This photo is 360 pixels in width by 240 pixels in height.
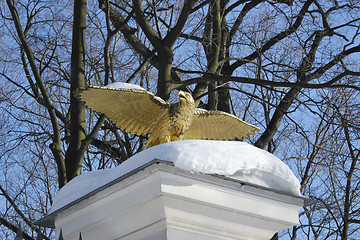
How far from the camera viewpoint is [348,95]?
31.1 feet

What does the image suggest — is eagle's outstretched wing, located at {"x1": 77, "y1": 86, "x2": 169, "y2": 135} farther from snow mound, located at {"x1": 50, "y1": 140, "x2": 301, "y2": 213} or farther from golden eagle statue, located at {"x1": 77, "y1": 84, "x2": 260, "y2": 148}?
snow mound, located at {"x1": 50, "y1": 140, "x2": 301, "y2": 213}

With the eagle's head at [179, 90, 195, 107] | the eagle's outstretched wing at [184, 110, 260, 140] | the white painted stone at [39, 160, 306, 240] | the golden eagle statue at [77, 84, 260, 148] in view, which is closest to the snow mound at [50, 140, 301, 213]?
the white painted stone at [39, 160, 306, 240]

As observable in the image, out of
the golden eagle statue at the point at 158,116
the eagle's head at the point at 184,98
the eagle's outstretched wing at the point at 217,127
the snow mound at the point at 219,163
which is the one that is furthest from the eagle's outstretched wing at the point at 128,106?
the snow mound at the point at 219,163

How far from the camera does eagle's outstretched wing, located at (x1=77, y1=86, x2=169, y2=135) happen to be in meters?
3.64

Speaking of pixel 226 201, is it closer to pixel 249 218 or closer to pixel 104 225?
pixel 249 218

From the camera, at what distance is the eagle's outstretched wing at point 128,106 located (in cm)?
364

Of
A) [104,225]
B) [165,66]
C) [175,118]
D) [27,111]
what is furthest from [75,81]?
[104,225]

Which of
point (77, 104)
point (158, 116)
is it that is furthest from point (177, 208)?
point (77, 104)

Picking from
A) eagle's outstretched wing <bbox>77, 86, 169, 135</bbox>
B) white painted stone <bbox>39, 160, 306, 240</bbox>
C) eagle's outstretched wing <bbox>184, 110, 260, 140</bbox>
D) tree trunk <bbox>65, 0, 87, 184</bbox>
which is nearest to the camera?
white painted stone <bbox>39, 160, 306, 240</bbox>

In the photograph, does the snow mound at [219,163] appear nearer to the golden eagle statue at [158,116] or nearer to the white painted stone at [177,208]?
the white painted stone at [177,208]

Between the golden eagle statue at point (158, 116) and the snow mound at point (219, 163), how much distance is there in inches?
51.4

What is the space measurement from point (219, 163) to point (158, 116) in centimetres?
178

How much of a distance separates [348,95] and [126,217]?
803cm

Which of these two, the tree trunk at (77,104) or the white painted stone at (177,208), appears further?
the tree trunk at (77,104)
